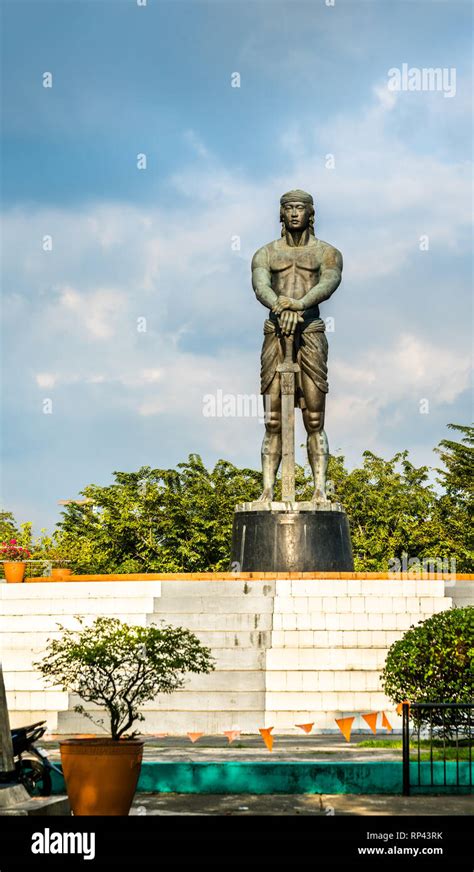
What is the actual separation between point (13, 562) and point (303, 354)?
5.27 metres

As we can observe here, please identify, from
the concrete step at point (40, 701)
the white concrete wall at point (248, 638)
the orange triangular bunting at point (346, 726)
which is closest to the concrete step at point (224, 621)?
the white concrete wall at point (248, 638)

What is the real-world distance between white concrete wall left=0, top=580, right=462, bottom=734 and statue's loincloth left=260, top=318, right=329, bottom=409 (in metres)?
3.72

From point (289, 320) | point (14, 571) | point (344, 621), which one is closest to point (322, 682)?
point (344, 621)

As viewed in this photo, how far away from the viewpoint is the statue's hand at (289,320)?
16.8 meters

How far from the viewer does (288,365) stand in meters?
17.3

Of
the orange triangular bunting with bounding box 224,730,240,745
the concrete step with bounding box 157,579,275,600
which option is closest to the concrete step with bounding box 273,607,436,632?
the concrete step with bounding box 157,579,275,600

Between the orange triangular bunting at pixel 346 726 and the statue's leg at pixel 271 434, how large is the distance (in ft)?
19.8

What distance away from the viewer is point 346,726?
461 inches

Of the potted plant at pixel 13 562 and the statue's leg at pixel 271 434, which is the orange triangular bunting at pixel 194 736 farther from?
the statue's leg at pixel 271 434

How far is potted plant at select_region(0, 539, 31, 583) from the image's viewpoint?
1648 cm
